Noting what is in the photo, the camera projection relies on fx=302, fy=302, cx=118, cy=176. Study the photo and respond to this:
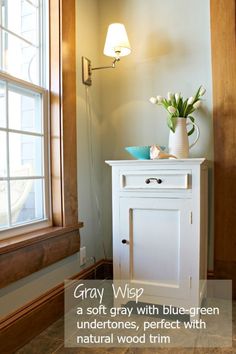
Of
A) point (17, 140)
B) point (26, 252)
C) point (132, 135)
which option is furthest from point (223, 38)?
point (26, 252)

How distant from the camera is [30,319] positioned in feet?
5.18

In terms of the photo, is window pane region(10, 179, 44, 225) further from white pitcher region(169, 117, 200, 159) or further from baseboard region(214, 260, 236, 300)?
baseboard region(214, 260, 236, 300)

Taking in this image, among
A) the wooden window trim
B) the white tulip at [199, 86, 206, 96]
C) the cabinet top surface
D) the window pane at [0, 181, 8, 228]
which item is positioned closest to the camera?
the window pane at [0, 181, 8, 228]

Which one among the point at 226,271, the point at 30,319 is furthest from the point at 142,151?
the point at 30,319

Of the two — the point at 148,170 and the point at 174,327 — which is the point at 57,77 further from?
the point at 174,327

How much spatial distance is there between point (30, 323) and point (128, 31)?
6.75ft

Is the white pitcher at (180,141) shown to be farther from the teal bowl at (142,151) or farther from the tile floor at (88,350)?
the tile floor at (88,350)

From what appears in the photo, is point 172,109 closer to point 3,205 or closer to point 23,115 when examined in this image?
point 23,115

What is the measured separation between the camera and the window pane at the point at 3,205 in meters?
1.55

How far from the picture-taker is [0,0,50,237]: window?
1.58 m

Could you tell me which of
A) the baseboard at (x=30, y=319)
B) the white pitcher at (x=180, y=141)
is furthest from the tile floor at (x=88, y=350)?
the white pitcher at (x=180, y=141)

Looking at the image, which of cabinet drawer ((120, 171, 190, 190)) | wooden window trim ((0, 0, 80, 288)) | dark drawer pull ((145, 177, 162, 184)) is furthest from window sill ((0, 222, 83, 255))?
dark drawer pull ((145, 177, 162, 184))

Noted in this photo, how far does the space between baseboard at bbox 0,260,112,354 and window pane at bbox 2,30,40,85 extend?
1.26 meters

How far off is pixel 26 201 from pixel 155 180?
76cm
